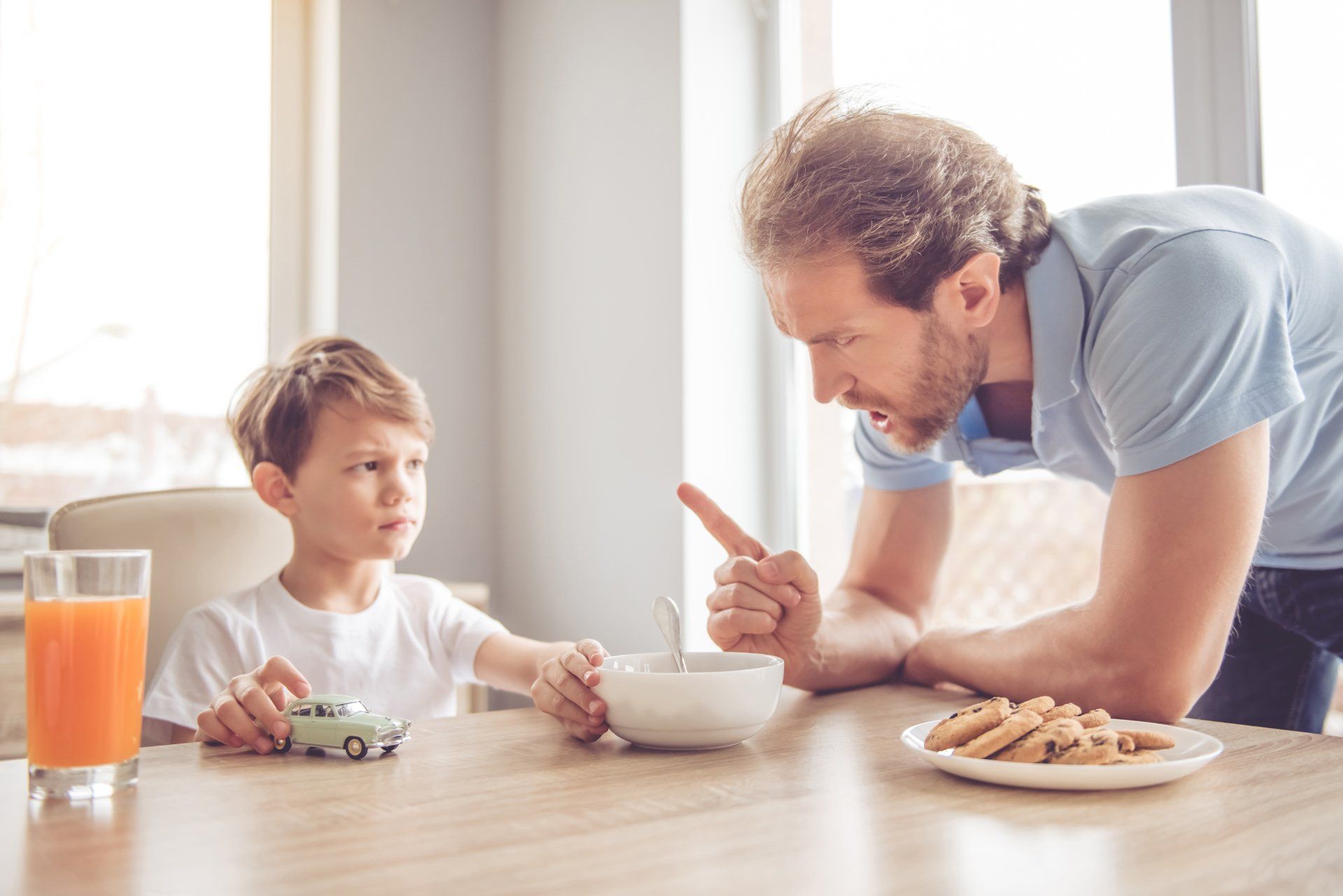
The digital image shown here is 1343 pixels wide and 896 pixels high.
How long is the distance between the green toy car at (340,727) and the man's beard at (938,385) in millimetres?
697

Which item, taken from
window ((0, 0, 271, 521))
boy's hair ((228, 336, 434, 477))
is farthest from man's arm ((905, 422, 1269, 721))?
window ((0, 0, 271, 521))

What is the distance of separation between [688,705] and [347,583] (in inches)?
32.8

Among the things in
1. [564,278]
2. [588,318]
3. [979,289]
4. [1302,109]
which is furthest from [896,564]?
[564,278]

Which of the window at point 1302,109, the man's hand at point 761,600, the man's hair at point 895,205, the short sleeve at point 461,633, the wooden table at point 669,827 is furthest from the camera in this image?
the window at point 1302,109

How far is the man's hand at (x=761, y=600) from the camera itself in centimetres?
100

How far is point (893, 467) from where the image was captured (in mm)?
1394

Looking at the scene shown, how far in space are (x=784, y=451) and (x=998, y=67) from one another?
0.92 m

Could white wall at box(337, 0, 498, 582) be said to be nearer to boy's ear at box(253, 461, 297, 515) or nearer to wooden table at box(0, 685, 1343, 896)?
boy's ear at box(253, 461, 297, 515)

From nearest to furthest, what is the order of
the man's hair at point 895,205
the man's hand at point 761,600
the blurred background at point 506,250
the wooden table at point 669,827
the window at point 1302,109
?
the wooden table at point 669,827 → the man's hand at point 761,600 → the man's hair at point 895,205 → the window at point 1302,109 → the blurred background at point 506,250

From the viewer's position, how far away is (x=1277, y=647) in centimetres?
137

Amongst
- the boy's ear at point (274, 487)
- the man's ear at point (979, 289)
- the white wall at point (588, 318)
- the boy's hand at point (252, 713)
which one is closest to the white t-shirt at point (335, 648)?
the boy's ear at point (274, 487)

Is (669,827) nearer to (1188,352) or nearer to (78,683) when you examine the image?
(78,683)

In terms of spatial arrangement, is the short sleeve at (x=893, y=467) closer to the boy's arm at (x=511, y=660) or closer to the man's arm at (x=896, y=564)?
the man's arm at (x=896, y=564)

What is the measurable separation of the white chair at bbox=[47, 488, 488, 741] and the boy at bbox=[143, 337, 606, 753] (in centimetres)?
5
